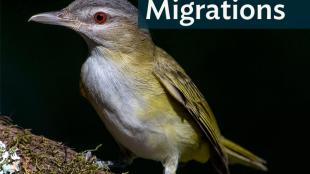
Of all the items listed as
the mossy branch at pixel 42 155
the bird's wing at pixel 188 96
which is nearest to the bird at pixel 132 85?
the bird's wing at pixel 188 96

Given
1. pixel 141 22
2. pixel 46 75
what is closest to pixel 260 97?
pixel 46 75

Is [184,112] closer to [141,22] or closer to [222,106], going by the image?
[141,22]

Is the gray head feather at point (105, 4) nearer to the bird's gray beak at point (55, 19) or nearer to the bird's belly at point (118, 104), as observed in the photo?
the bird's gray beak at point (55, 19)

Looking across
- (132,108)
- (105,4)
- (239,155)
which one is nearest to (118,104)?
(132,108)

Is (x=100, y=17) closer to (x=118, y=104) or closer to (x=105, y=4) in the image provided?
(x=105, y=4)

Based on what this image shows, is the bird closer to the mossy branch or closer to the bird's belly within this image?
the bird's belly

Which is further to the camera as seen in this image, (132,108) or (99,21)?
(99,21)
